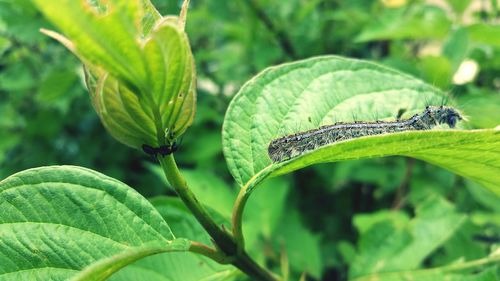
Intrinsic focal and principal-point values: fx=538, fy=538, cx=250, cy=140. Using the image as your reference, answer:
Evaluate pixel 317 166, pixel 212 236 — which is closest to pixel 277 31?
pixel 317 166

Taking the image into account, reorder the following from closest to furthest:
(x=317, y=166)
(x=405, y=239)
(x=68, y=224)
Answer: (x=68, y=224), (x=405, y=239), (x=317, y=166)

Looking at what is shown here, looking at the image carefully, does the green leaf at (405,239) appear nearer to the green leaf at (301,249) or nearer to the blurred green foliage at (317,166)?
the blurred green foliage at (317,166)

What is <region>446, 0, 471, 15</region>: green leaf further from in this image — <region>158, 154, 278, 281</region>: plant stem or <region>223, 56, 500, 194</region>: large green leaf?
<region>158, 154, 278, 281</region>: plant stem

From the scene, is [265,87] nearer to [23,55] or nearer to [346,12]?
[346,12]

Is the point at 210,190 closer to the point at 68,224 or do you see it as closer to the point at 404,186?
the point at 404,186

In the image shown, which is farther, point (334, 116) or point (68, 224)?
point (334, 116)

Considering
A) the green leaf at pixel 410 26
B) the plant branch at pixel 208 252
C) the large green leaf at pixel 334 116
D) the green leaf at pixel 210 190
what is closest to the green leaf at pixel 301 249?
the green leaf at pixel 210 190

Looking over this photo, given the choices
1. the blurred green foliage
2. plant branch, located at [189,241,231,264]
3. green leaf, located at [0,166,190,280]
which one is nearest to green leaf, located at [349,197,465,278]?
the blurred green foliage
